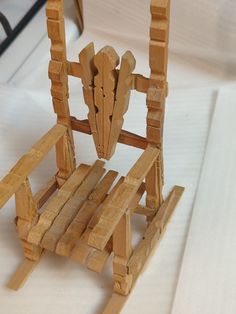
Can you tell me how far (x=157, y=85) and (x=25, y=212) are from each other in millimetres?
298

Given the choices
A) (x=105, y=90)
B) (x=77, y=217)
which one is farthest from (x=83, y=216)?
(x=105, y=90)

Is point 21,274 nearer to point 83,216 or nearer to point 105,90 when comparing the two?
point 83,216

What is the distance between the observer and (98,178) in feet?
Result: 3.28

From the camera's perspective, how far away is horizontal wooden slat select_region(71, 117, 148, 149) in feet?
3.02

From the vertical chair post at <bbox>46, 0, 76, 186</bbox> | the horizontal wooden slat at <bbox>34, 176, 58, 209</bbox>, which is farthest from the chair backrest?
the horizontal wooden slat at <bbox>34, 176, 58, 209</bbox>

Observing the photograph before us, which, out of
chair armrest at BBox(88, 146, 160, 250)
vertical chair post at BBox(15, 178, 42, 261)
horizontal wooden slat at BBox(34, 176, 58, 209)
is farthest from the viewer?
horizontal wooden slat at BBox(34, 176, 58, 209)

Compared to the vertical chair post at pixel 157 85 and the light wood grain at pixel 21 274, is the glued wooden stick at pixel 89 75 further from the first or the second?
the light wood grain at pixel 21 274

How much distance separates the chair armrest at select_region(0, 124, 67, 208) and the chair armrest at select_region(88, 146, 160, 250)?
0.48 ft

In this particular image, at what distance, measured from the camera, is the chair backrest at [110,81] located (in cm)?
80

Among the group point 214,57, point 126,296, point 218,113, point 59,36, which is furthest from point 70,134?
point 214,57

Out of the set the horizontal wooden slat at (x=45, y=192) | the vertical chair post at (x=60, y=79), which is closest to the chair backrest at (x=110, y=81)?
the vertical chair post at (x=60, y=79)

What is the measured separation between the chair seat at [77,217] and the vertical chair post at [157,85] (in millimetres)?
73

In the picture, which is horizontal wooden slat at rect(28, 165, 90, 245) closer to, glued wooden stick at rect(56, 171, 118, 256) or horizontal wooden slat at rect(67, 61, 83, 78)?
glued wooden stick at rect(56, 171, 118, 256)

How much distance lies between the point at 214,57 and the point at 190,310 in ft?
2.41
